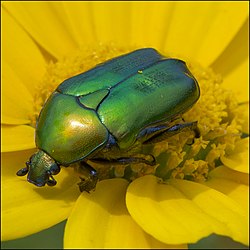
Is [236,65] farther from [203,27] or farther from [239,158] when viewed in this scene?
[239,158]

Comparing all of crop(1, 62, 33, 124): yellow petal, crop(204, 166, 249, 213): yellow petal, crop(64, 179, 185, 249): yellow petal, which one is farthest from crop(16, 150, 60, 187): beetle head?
crop(204, 166, 249, 213): yellow petal

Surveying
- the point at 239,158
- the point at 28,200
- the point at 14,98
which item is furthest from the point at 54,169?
the point at 239,158

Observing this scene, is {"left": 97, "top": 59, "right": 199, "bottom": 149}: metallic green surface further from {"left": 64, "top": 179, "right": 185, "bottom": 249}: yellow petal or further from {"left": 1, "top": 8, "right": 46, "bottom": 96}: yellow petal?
{"left": 1, "top": 8, "right": 46, "bottom": 96}: yellow petal

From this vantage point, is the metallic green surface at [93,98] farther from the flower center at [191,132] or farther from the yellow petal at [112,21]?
the yellow petal at [112,21]

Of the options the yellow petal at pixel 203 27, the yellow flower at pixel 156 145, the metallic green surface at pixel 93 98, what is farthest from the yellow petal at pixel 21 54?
the metallic green surface at pixel 93 98

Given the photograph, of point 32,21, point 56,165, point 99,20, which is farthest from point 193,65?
point 56,165

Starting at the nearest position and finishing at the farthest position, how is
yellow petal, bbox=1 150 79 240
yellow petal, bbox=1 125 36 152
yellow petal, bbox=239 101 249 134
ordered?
1. yellow petal, bbox=1 150 79 240
2. yellow petal, bbox=1 125 36 152
3. yellow petal, bbox=239 101 249 134
